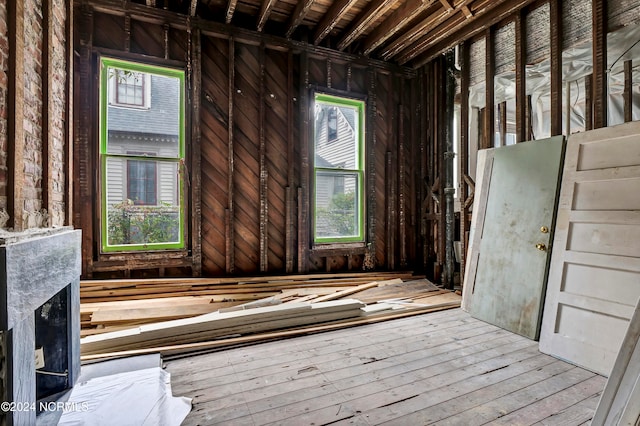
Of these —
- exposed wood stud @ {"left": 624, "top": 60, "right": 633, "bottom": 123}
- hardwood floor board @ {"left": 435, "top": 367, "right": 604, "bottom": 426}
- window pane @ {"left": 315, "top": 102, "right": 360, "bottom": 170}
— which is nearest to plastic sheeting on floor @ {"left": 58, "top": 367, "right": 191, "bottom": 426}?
hardwood floor board @ {"left": 435, "top": 367, "right": 604, "bottom": 426}

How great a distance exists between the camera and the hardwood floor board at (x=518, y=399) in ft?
5.93

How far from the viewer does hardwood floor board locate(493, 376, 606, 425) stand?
180 cm

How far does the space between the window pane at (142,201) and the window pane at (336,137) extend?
6.60ft

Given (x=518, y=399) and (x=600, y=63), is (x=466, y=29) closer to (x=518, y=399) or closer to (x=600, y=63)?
(x=600, y=63)

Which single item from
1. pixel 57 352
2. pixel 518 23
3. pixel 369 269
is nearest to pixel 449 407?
pixel 57 352

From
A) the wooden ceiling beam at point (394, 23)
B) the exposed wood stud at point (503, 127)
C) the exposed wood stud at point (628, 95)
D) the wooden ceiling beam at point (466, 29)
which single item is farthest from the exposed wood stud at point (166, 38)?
the exposed wood stud at point (628, 95)

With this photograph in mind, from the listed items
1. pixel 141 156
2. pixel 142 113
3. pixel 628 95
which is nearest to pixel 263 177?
pixel 141 156

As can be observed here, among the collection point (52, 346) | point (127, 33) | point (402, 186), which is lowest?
point (52, 346)

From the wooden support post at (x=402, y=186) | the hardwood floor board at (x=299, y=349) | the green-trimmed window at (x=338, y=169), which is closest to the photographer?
the hardwood floor board at (x=299, y=349)

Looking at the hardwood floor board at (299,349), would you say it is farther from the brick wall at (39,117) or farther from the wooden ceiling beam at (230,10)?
the wooden ceiling beam at (230,10)

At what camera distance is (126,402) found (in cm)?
192

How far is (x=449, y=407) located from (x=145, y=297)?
124 inches

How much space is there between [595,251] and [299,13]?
3.89 m

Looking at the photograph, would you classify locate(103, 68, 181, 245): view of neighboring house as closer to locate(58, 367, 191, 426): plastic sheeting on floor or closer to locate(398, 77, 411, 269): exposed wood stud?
locate(58, 367, 191, 426): plastic sheeting on floor
